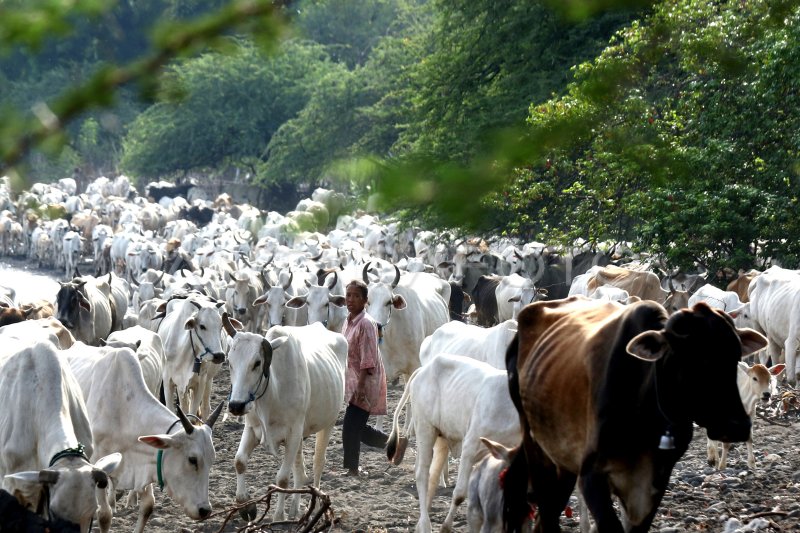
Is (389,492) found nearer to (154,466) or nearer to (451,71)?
(154,466)

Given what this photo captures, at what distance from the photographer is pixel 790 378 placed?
13453 mm

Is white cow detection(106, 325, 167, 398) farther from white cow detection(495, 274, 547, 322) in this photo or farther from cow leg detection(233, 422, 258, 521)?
→ white cow detection(495, 274, 547, 322)

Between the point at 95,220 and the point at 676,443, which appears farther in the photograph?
the point at 95,220

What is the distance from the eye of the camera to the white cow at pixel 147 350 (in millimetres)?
9984

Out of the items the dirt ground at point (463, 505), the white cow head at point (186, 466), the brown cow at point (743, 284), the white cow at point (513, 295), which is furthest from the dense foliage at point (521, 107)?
the dirt ground at point (463, 505)

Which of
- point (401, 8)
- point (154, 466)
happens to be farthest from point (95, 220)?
point (154, 466)

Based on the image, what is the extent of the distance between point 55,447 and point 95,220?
30211mm

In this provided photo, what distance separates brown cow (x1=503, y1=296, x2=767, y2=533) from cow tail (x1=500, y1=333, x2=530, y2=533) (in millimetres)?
426

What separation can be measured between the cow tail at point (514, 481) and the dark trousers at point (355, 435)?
3.98m

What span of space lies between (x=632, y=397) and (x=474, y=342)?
5296 mm

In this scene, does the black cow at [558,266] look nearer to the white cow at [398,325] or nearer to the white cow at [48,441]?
the white cow at [398,325]

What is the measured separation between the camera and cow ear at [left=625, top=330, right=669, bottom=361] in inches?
180

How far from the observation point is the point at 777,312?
14.0 meters

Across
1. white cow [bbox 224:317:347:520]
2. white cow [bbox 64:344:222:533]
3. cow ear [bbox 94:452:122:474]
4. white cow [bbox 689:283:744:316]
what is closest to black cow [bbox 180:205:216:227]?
white cow [bbox 689:283:744:316]
